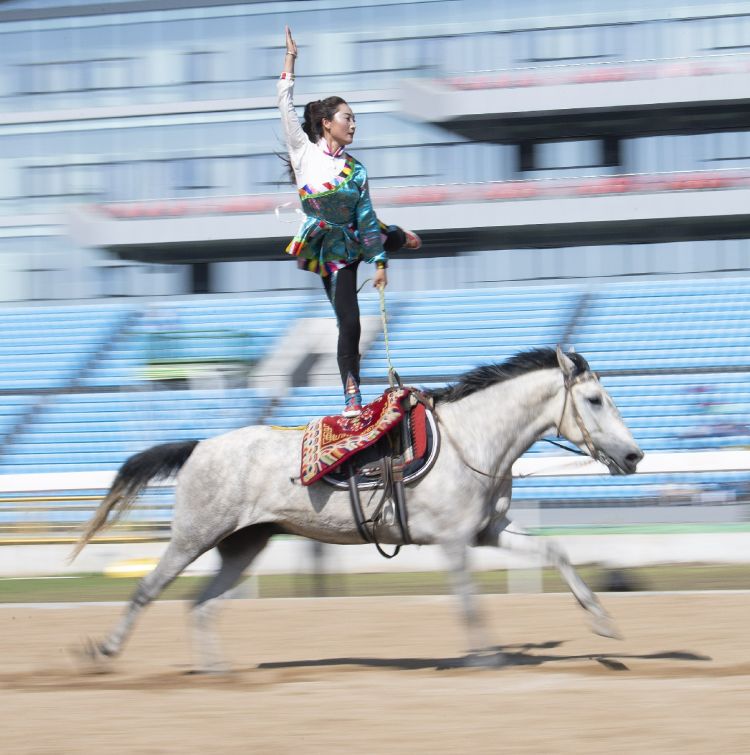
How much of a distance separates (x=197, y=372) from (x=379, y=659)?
46.8 feet

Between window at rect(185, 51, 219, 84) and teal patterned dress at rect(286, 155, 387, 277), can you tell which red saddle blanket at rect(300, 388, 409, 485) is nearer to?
teal patterned dress at rect(286, 155, 387, 277)

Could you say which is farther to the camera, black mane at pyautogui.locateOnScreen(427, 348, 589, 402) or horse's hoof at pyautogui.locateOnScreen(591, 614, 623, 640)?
black mane at pyautogui.locateOnScreen(427, 348, 589, 402)

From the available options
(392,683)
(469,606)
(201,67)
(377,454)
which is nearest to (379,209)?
(201,67)

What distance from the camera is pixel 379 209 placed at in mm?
25859

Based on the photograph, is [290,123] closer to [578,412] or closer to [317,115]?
[317,115]

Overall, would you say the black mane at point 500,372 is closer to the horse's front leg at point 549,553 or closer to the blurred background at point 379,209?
the horse's front leg at point 549,553

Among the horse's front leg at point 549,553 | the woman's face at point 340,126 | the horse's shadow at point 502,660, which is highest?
the woman's face at point 340,126

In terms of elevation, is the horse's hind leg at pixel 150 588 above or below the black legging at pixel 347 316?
below

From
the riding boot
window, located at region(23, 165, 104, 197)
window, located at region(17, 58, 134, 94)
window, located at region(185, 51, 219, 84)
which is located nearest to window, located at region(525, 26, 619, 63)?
window, located at region(185, 51, 219, 84)

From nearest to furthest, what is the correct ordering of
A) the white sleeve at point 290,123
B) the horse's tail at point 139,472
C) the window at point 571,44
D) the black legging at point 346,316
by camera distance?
the white sleeve at point 290,123, the black legging at point 346,316, the horse's tail at point 139,472, the window at point 571,44

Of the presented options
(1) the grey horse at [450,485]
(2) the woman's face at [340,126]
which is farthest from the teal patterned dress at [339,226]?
(1) the grey horse at [450,485]

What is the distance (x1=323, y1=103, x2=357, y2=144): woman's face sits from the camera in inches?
269

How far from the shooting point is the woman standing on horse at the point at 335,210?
680cm

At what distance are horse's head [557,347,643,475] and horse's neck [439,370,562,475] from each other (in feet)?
0.26
